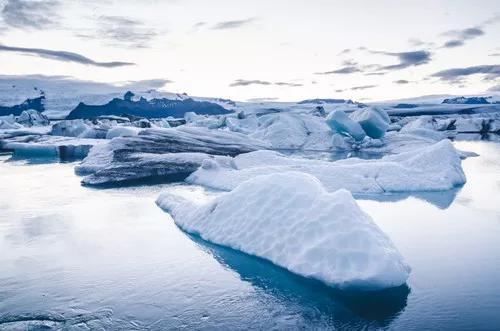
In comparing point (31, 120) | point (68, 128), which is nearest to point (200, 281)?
point (68, 128)

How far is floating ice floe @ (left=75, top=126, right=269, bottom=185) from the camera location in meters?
10.6

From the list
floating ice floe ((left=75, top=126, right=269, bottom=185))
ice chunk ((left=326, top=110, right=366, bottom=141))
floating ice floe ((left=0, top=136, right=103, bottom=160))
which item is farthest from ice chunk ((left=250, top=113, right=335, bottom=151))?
floating ice floe ((left=0, top=136, right=103, bottom=160))

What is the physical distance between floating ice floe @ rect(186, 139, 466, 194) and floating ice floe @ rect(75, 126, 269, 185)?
1024 millimetres

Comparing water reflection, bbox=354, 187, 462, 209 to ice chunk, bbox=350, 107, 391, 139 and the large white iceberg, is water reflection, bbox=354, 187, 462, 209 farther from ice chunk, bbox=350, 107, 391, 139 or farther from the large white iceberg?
ice chunk, bbox=350, 107, 391, 139

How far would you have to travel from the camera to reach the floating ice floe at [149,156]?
34.9ft

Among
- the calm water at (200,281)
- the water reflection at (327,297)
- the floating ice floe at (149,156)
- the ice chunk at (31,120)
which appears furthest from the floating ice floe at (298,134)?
the ice chunk at (31,120)

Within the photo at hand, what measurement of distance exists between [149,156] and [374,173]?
19.4ft

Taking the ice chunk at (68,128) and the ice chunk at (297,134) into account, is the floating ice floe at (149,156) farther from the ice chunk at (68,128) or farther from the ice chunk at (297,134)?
the ice chunk at (68,128)

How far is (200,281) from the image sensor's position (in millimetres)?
3977

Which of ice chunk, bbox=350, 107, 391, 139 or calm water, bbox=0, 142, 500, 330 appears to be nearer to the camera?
calm water, bbox=0, 142, 500, 330

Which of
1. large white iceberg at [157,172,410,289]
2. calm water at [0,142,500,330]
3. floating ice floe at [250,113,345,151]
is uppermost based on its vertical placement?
large white iceberg at [157,172,410,289]

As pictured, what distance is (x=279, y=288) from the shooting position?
386cm

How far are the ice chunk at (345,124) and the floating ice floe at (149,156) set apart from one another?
637cm

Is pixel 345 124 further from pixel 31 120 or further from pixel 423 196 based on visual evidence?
pixel 31 120
